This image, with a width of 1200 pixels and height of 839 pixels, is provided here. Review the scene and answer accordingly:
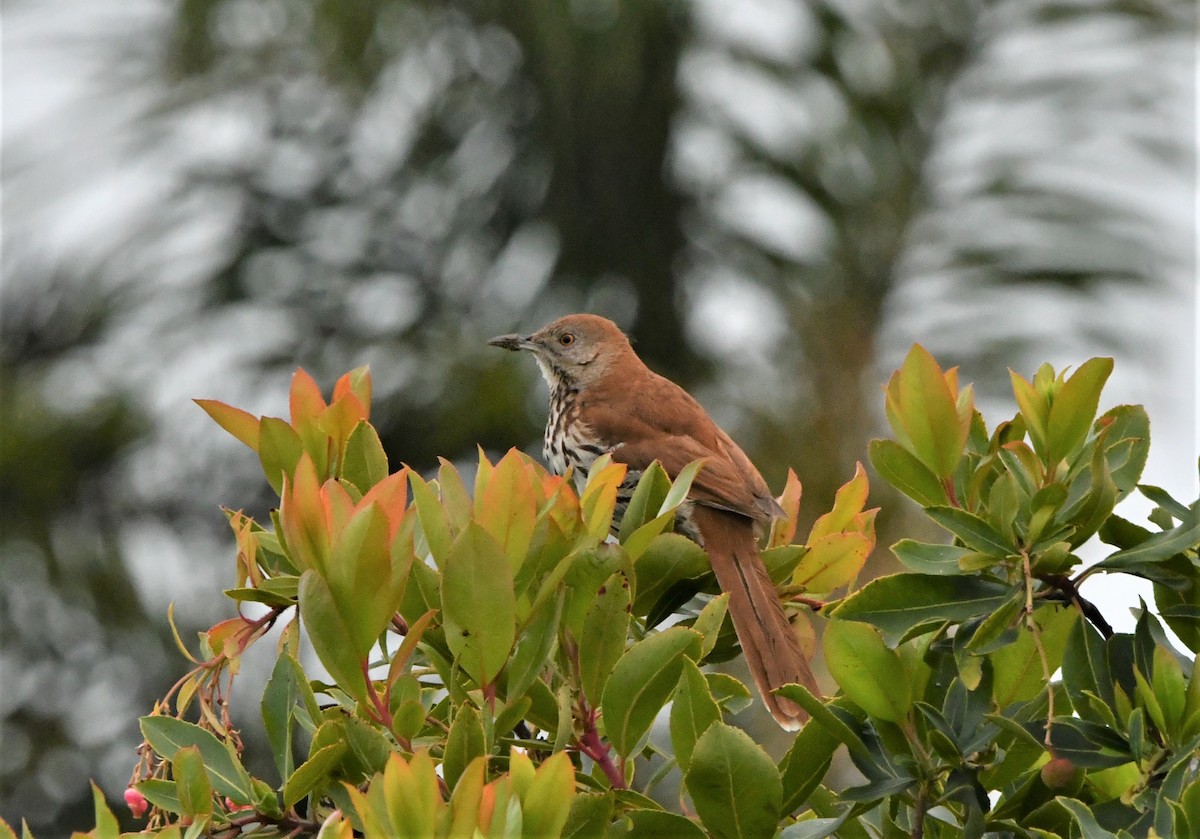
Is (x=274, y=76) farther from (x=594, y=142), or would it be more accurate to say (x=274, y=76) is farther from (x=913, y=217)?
(x=913, y=217)

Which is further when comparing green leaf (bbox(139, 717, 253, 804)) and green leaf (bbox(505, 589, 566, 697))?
green leaf (bbox(139, 717, 253, 804))

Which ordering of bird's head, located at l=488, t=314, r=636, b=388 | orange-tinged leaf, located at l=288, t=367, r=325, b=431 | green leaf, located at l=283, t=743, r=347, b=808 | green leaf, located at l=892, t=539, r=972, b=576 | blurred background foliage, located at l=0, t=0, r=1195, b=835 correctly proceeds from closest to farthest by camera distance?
green leaf, located at l=283, t=743, r=347, b=808, green leaf, located at l=892, t=539, r=972, b=576, orange-tinged leaf, located at l=288, t=367, r=325, b=431, bird's head, located at l=488, t=314, r=636, b=388, blurred background foliage, located at l=0, t=0, r=1195, b=835

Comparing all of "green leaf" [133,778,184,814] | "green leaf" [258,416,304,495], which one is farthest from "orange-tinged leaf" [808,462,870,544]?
"green leaf" [133,778,184,814]

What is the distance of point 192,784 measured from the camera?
1697 millimetres

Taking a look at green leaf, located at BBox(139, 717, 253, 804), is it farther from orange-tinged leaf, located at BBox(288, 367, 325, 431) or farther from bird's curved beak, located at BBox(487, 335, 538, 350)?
bird's curved beak, located at BBox(487, 335, 538, 350)

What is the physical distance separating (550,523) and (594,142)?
7807mm

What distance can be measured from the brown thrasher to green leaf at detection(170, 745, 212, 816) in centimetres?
88

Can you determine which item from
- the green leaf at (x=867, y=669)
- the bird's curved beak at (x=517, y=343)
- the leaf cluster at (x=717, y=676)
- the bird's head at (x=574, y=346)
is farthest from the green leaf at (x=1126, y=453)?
the bird's curved beak at (x=517, y=343)

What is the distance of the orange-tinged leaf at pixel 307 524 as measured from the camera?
1.67 meters

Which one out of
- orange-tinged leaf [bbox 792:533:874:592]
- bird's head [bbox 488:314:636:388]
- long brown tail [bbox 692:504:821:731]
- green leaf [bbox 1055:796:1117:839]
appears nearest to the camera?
green leaf [bbox 1055:796:1117:839]

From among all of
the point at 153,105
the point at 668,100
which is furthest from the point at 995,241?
the point at 153,105

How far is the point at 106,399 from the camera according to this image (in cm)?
903

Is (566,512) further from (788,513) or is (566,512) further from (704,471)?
(704,471)

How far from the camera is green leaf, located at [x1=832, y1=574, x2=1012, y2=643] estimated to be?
186cm
